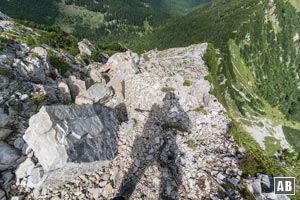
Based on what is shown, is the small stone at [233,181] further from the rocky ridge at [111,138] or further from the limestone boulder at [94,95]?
the limestone boulder at [94,95]

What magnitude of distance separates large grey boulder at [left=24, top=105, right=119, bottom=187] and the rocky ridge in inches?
2.5

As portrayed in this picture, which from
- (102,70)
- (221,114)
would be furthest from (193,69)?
(221,114)

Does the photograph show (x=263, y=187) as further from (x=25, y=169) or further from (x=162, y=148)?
(x=25, y=169)

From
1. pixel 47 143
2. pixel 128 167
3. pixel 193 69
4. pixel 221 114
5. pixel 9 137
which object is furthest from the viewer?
pixel 193 69

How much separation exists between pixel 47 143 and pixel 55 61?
837 inches

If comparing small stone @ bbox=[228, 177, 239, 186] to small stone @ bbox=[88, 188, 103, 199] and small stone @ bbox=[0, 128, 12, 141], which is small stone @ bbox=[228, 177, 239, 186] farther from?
small stone @ bbox=[0, 128, 12, 141]

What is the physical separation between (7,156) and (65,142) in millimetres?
4359

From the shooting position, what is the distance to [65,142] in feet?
56.7

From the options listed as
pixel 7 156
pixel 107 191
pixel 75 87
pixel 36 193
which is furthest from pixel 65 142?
pixel 75 87

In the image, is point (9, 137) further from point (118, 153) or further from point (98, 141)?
point (118, 153)

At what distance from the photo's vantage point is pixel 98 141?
2027cm

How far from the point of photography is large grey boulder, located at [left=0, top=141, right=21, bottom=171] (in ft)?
58.5

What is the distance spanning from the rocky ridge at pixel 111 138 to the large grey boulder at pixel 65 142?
64 mm

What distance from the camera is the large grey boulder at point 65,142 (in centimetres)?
1697
